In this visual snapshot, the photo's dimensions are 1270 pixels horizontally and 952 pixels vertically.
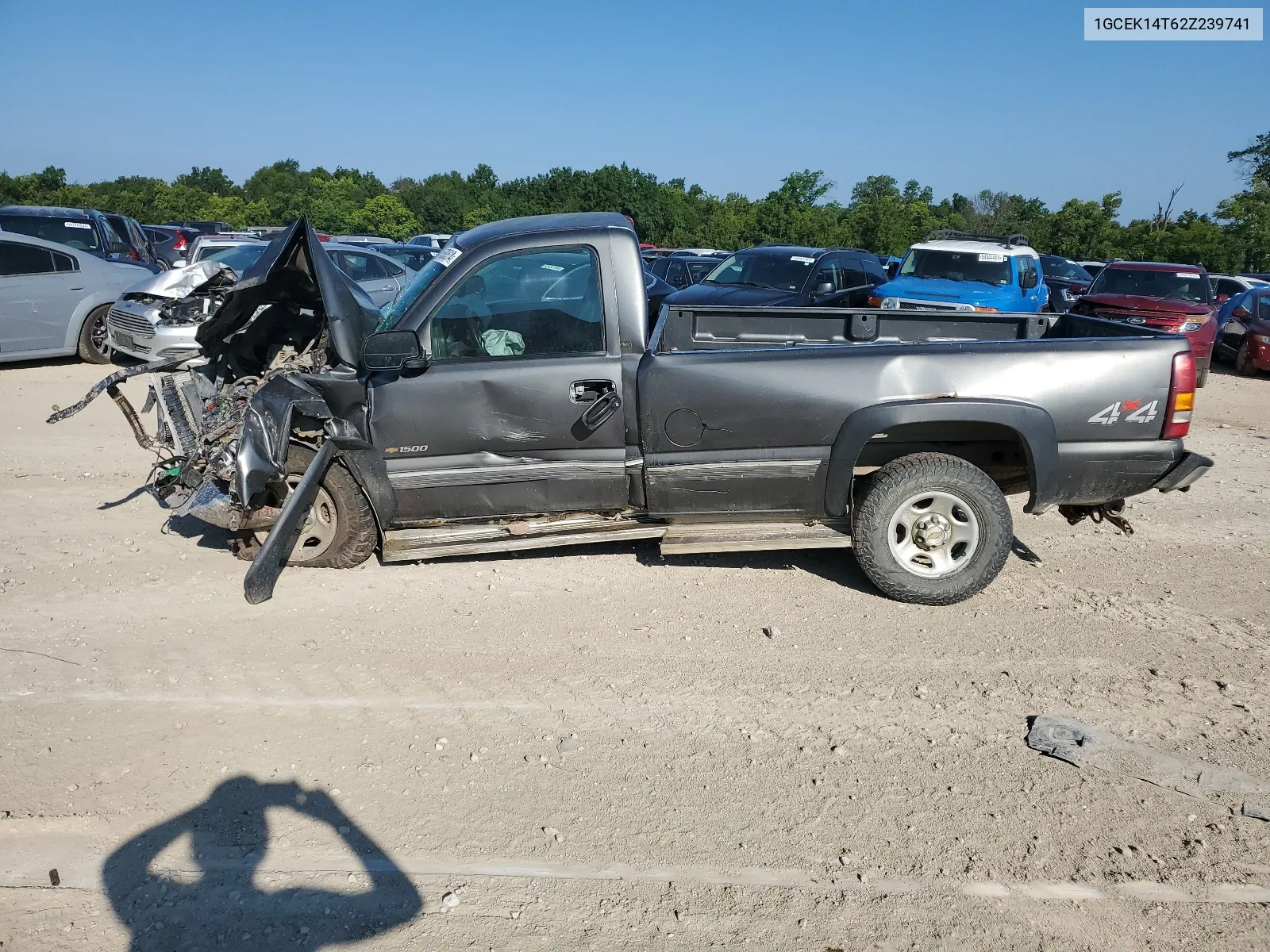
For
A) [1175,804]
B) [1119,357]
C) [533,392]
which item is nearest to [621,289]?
[533,392]

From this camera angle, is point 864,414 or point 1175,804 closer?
point 1175,804

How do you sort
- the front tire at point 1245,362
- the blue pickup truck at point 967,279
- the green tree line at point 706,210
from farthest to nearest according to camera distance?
the green tree line at point 706,210 → the front tire at point 1245,362 → the blue pickup truck at point 967,279

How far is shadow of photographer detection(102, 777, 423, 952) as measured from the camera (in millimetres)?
2826

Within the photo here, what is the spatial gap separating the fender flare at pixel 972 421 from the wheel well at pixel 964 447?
0.25ft

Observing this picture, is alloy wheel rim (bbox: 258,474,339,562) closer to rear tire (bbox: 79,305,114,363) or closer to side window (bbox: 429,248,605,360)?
side window (bbox: 429,248,605,360)

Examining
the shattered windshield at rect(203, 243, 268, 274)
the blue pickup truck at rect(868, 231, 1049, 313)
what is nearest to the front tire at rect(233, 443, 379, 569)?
the shattered windshield at rect(203, 243, 268, 274)

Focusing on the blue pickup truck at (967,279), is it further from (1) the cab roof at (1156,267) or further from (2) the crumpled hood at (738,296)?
(1) the cab roof at (1156,267)

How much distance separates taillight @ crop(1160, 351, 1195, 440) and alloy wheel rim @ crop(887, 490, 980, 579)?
3.45ft

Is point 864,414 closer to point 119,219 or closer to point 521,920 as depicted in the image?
point 521,920

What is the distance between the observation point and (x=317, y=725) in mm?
3939

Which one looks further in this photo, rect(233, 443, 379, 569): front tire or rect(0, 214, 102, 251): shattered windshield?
rect(0, 214, 102, 251): shattered windshield

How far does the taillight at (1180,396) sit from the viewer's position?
476 cm

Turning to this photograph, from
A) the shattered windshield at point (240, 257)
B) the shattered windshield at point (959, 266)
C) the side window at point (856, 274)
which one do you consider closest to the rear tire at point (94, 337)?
the shattered windshield at point (240, 257)

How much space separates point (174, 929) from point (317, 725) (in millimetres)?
1141
